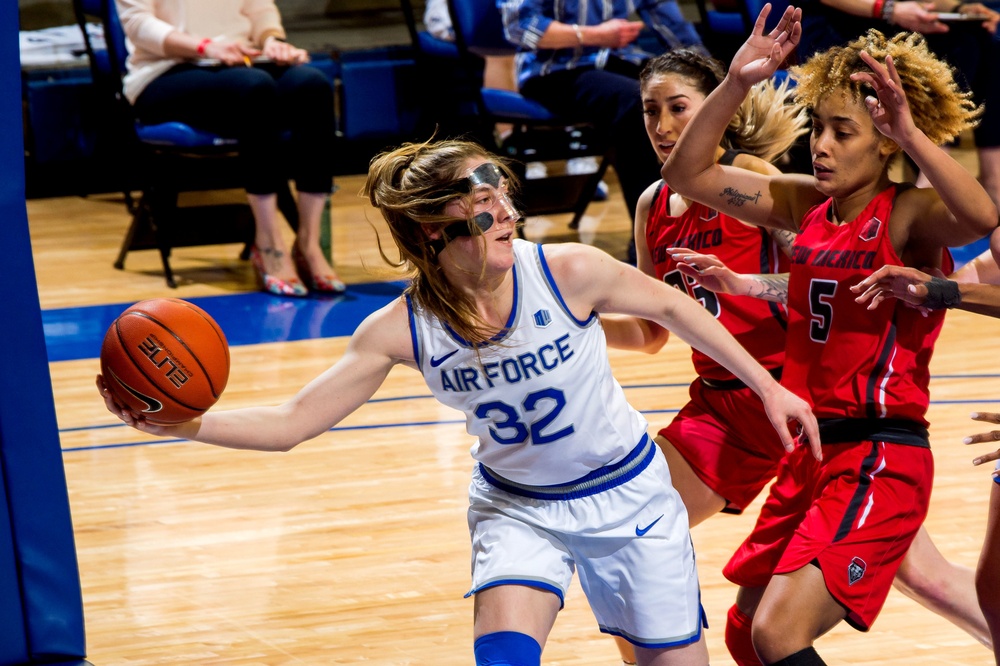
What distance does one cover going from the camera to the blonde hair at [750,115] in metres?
3.34

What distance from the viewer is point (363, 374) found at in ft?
8.38

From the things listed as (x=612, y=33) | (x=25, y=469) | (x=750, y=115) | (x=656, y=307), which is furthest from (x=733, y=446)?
(x=612, y=33)

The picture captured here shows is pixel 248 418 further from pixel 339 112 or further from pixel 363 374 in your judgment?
pixel 339 112

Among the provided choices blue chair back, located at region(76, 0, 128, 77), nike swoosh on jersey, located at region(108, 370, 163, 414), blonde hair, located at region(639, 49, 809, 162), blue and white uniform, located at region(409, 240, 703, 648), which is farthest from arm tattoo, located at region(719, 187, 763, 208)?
blue chair back, located at region(76, 0, 128, 77)

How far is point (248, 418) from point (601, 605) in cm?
82

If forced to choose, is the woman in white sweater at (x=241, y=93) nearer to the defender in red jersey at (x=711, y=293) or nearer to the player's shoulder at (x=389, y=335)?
the defender in red jersey at (x=711, y=293)

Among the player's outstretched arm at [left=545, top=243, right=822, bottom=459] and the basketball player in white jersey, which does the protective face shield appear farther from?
the player's outstretched arm at [left=545, top=243, right=822, bottom=459]

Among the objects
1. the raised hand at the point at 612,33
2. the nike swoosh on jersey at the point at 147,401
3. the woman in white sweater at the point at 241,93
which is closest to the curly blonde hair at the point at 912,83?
the nike swoosh on jersey at the point at 147,401

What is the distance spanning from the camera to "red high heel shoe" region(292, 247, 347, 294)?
691 cm

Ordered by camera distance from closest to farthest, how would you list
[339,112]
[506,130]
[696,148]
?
[696,148] < [339,112] < [506,130]

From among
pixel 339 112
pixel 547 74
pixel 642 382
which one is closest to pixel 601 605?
pixel 642 382

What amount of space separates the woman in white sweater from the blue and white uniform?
14.0 ft

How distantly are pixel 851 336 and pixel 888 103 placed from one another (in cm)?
50

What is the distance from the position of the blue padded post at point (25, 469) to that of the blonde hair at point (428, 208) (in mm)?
956
